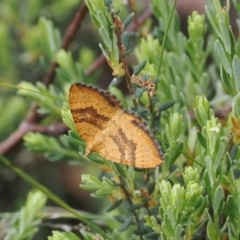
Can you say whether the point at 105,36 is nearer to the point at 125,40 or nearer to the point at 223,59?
the point at 125,40

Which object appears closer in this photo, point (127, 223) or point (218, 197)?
point (218, 197)

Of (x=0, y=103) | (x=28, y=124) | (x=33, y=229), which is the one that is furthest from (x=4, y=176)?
(x=33, y=229)

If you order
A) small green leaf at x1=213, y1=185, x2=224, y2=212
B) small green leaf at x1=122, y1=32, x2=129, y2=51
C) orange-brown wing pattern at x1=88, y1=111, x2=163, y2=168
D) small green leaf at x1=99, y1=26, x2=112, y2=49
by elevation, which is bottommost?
small green leaf at x1=213, y1=185, x2=224, y2=212

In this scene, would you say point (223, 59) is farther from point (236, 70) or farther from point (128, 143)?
point (128, 143)

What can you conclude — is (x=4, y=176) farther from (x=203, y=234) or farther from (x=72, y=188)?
(x=203, y=234)

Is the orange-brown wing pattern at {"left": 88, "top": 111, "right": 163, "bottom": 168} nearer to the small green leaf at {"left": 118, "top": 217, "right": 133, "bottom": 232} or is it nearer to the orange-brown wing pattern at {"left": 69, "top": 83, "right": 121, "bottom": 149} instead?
the orange-brown wing pattern at {"left": 69, "top": 83, "right": 121, "bottom": 149}

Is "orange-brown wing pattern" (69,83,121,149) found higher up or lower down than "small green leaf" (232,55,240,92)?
higher up

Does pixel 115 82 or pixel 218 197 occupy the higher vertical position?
pixel 115 82

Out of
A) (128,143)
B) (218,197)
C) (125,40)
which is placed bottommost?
(218,197)

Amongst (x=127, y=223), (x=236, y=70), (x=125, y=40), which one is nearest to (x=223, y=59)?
(x=236, y=70)

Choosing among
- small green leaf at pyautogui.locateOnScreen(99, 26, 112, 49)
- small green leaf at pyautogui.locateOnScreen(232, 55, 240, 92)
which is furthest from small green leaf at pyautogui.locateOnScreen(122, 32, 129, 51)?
small green leaf at pyautogui.locateOnScreen(232, 55, 240, 92)
